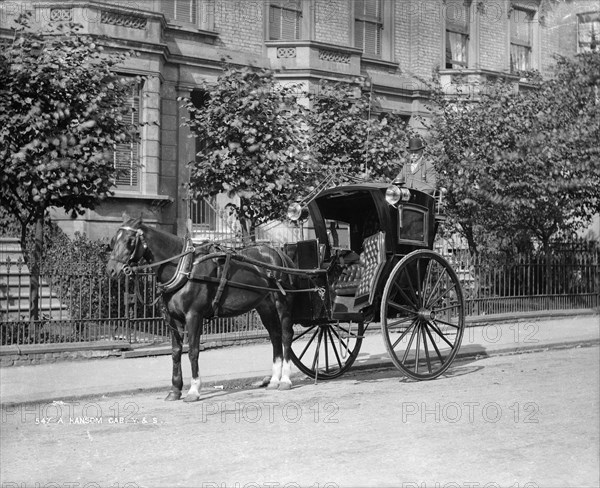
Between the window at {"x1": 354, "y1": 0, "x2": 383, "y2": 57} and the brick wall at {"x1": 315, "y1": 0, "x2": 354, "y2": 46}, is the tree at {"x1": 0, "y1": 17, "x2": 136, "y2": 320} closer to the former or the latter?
the brick wall at {"x1": 315, "y1": 0, "x2": 354, "y2": 46}

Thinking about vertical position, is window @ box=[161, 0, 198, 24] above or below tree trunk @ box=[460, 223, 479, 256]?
above

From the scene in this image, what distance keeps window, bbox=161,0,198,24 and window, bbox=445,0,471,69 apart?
8593mm

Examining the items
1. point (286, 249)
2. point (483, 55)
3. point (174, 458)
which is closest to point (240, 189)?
point (286, 249)

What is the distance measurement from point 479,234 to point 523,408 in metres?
12.7

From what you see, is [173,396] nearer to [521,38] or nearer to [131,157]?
[131,157]

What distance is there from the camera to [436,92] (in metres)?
19.5

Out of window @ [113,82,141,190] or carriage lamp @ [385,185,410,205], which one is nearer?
carriage lamp @ [385,185,410,205]

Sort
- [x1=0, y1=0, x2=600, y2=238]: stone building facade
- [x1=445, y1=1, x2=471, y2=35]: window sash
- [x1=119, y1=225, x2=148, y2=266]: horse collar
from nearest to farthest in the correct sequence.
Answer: [x1=119, y1=225, x2=148, y2=266]: horse collar → [x1=0, y1=0, x2=600, y2=238]: stone building facade → [x1=445, y1=1, x2=471, y2=35]: window sash

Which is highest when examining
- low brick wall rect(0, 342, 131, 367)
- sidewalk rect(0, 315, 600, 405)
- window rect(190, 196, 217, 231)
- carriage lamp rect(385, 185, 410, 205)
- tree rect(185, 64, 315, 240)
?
tree rect(185, 64, 315, 240)

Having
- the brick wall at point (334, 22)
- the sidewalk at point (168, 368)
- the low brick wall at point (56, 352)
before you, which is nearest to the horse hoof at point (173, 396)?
the sidewalk at point (168, 368)

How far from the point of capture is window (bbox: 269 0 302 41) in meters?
21.9

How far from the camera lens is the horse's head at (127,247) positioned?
844 centimetres

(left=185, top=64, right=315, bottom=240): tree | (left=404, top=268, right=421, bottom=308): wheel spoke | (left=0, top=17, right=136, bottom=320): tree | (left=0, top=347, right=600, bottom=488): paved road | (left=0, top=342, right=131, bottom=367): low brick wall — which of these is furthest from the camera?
(left=185, top=64, right=315, bottom=240): tree

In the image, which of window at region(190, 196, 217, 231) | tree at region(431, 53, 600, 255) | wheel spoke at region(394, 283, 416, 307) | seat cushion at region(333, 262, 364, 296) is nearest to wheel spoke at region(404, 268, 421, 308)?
wheel spoke at region(394, 283, 416, 307)
